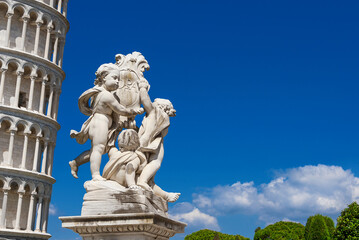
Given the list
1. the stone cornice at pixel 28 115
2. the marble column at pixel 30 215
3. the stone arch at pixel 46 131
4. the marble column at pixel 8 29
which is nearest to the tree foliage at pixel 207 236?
the marble column at pixel 30 215

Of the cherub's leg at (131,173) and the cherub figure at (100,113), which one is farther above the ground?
the cherub figure at (100,113)

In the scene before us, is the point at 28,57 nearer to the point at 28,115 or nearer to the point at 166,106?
the point at 28,115

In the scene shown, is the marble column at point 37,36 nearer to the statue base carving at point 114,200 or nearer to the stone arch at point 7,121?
the stone arch at point 7,121

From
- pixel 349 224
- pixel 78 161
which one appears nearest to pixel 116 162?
pixel 78 161

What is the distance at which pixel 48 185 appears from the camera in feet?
176

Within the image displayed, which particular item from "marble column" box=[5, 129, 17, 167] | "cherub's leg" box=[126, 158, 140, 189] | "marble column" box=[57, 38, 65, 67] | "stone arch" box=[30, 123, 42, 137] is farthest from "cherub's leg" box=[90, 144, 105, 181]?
"marble column" box=[57, 38, 65, 67]

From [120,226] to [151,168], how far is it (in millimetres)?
1352

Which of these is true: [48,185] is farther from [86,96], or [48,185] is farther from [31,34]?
[86,96]

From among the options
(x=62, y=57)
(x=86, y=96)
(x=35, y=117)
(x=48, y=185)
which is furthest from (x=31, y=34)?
(x=86, y=96)

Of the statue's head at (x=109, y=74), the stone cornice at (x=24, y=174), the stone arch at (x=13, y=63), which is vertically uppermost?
the stone arch at (x=13, y=63)

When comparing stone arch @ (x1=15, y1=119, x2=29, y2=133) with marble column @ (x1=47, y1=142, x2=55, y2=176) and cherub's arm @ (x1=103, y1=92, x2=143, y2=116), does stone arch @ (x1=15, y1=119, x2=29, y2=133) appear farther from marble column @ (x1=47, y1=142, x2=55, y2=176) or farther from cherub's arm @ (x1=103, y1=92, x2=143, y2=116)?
cherub's arm @ (x1=103, y1=92, x2=143, y2=116)

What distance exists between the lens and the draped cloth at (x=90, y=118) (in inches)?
389

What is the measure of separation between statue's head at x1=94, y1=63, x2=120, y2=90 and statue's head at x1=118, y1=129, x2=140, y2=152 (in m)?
0.93

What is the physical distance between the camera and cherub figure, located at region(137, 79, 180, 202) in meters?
9.87
